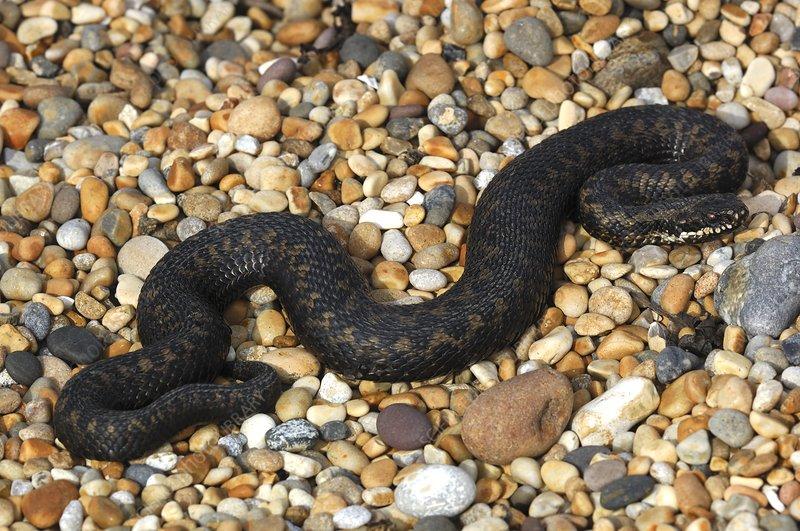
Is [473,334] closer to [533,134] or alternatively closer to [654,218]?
[654,218]

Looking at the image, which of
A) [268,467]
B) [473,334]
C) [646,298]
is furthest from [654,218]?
[268,467]

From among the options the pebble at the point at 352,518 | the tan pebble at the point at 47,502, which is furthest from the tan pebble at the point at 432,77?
the tan pebble at the point at 47,502

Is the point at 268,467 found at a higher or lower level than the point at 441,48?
lower

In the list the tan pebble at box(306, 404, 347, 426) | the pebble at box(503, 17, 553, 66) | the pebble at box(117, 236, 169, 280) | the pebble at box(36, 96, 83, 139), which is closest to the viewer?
the tan pebble at box(306, 404, 347, 426)

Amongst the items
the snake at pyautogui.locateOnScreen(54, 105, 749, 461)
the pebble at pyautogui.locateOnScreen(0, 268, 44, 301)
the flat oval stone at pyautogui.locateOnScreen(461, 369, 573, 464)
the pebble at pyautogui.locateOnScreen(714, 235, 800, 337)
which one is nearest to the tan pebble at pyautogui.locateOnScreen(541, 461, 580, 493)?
the flat oval stone at pyautogui.locateOnScreen(461, 369, 573, 464)

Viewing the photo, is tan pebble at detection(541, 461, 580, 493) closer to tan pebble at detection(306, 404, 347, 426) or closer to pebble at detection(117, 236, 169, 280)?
tan pebble at detection(306, 404, 347, 426)

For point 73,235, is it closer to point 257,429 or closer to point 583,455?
point 257,429
